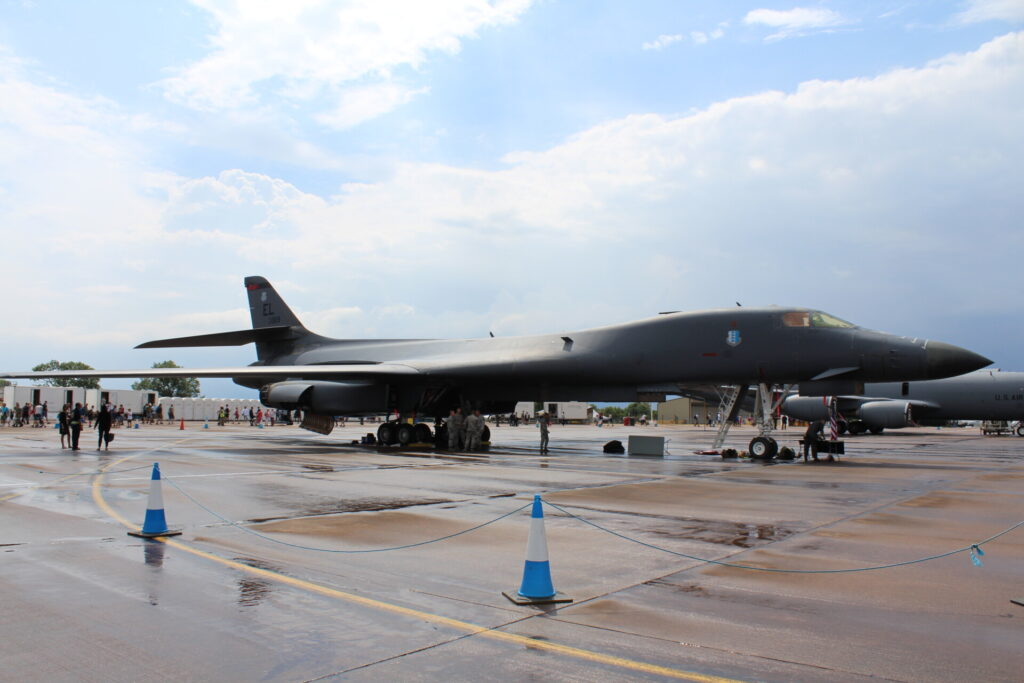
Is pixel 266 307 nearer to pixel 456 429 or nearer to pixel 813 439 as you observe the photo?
pixel 456 429

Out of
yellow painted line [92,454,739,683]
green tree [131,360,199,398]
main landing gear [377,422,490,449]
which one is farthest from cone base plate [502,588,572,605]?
green tree [131,360,199,398]

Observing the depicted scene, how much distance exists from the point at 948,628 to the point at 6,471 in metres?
15.3

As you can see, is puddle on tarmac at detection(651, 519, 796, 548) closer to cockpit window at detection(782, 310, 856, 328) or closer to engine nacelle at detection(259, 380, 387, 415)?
cockpit window at detection(782, 310, 856, 328)

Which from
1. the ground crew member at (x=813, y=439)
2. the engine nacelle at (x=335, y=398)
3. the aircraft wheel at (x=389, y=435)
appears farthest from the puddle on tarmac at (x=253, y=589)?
→ the aircraft wheel at (x=389, y=435)

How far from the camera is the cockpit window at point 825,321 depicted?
56.0 ft

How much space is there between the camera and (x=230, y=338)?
26734mm

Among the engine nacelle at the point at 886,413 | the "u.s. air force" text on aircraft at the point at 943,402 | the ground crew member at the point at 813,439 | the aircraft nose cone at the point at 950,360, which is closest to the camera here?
the aircraft nose cone at the point at 950,360

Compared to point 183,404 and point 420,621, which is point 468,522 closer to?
point 420,621

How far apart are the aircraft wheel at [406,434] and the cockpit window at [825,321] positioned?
11946mm

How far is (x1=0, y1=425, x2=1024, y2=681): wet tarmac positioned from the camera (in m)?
3.81

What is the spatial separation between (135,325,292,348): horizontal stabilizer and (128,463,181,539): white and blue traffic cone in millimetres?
18224

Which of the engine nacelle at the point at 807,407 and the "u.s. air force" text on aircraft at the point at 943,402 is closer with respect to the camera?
the "u.s. air force" text on aircraft at the point at 943,402

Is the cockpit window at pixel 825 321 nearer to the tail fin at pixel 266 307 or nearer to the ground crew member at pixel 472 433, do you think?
the ground crew member at pixel 472 433

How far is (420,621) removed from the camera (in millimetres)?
4500
